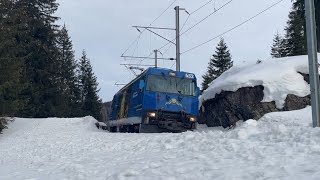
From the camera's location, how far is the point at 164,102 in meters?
23.1

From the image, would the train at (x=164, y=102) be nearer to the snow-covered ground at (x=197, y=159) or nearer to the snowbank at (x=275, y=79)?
the snowbank at (x=275, y=79)

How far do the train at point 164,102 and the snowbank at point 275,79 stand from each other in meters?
2.45

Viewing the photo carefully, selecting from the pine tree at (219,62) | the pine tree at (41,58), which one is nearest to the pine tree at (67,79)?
the pine tree at (41,58)

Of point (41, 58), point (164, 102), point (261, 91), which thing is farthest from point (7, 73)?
point (41, 58)

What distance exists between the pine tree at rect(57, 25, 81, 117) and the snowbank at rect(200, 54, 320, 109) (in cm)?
2473

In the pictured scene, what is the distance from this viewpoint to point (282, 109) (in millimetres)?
22781

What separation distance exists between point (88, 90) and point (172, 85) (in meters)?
46.0

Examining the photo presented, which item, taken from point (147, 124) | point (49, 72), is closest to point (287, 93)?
point (147, 124)

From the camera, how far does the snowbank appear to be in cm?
2306

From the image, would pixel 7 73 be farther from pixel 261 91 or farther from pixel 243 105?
pixel 261 91

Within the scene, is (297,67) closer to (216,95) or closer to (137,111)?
(216,95)

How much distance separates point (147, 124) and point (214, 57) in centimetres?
3854

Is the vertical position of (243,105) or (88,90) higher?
(88,90)

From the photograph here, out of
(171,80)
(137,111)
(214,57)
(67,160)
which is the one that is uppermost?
(214,57)
